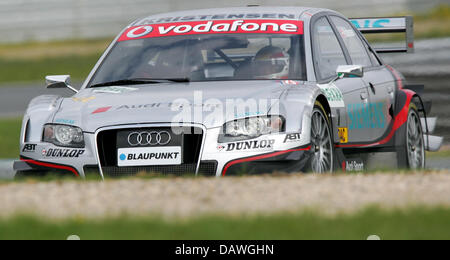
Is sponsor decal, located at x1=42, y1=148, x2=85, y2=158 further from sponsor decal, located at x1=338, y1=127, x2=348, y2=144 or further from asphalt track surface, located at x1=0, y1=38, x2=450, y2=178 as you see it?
asphalt track surface, located at x1=0, y1=38, x2=450, y2=178

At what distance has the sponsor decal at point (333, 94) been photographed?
7523 millimetres

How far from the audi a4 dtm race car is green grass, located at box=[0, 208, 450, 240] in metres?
2.12

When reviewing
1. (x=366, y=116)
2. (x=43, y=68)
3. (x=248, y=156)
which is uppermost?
(x=43, y=68)

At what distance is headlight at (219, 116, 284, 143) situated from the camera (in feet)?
21.8

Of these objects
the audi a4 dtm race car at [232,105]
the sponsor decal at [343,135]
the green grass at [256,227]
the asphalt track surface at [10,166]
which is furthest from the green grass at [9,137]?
the green grass at [256,227]

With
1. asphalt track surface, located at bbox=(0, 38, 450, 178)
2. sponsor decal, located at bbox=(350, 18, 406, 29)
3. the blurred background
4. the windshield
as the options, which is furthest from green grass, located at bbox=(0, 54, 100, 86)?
the windshield

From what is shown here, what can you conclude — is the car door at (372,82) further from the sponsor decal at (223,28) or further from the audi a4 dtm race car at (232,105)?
the sponsor decal at (223,28)

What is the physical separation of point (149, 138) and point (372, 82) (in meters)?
2.75

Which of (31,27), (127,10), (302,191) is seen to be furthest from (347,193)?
(31,27)

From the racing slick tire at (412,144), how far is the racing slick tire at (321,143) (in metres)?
1.42

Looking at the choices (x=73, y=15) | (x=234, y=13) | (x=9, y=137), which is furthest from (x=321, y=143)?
(x=73, y=15)

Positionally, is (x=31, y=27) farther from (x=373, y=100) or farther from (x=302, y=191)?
(x=302, y=191)

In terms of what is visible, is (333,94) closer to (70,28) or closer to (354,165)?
(354,165)

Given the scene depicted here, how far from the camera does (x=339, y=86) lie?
26.3 ft
